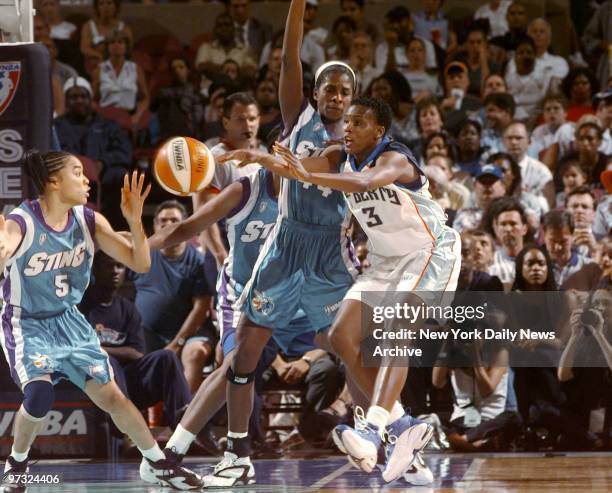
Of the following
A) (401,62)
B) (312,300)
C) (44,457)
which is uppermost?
(401,62)

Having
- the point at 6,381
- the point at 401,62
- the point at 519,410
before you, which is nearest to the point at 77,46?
the point at 401,62

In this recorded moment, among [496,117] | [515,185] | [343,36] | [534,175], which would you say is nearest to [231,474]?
[515,185]

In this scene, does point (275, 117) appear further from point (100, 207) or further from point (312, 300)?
point (312, 300)

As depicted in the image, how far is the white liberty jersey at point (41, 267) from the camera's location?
5590 millimetres

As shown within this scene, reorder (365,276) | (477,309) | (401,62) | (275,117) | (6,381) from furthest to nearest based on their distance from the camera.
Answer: (401,62) → (275,117) → (477,309) → (6,381) → (365,276)

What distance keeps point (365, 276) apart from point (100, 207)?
4.77m

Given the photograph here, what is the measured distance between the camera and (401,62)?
473 inches

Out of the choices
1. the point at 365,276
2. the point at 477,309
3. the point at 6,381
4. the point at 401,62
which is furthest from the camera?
the point at 401,62

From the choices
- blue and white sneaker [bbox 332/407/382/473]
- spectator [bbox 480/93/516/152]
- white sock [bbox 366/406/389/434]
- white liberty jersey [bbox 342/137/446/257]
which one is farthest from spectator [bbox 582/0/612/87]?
blue and white sneaker [bbox 332/407/382/473]

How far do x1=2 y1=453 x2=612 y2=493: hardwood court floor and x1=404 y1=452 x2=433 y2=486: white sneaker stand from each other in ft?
0.19

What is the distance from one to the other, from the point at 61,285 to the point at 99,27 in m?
7.41

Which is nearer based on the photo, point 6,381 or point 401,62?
point 6,381

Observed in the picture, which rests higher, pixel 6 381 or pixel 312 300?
pixel 312 300

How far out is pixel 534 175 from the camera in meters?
9.92
